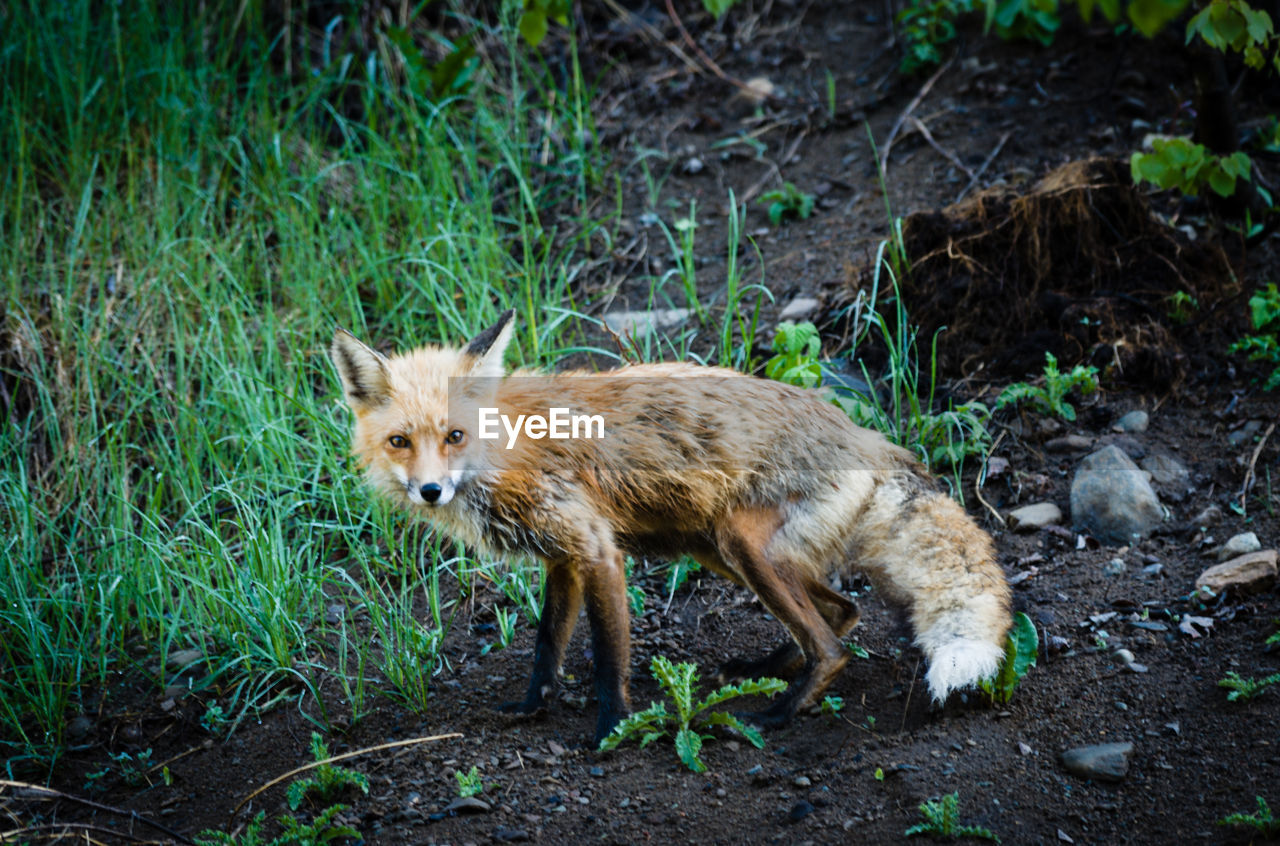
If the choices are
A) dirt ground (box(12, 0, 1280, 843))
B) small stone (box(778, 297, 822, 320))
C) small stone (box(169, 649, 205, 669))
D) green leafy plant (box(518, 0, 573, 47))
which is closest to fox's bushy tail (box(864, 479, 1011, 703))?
dirt ground (box(12, 0, 1280, 843))

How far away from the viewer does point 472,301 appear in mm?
5391

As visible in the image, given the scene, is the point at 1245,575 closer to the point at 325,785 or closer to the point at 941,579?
the point at 941,579

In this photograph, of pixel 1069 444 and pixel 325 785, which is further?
pixel 1069 444

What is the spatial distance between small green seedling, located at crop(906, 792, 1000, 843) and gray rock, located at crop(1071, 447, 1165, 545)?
6.28 feet

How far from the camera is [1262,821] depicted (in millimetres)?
2406

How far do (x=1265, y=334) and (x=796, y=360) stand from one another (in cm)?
231

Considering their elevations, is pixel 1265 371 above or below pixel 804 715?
above

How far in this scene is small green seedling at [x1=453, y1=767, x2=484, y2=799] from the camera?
118 inches

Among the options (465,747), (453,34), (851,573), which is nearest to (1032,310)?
(851,573)

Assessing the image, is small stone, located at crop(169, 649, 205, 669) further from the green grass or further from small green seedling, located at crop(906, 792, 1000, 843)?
small green seedling, located at crop(906, 792, 1000, 843)

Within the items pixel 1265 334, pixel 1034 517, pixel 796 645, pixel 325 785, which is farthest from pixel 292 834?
pixel 1265 334

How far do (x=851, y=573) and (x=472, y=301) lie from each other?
8.77 feet

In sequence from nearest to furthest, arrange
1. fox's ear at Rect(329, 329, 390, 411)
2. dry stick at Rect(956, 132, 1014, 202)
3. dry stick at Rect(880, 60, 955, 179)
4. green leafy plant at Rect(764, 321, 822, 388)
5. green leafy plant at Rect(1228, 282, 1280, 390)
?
1. fox's ear at Rect(329, 329, 390, 411)
2. green leafy plant at Rect(764, 321, 822, 388)
3. green leafy plant at Rect(1228, 282, 1280, 390)
4. dry stick at Rect(956, 132, 1014, 202)
5. dry stick at Rect(880, 60, 955, 179)

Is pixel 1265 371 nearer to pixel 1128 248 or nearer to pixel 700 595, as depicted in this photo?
pixel 1128 248
